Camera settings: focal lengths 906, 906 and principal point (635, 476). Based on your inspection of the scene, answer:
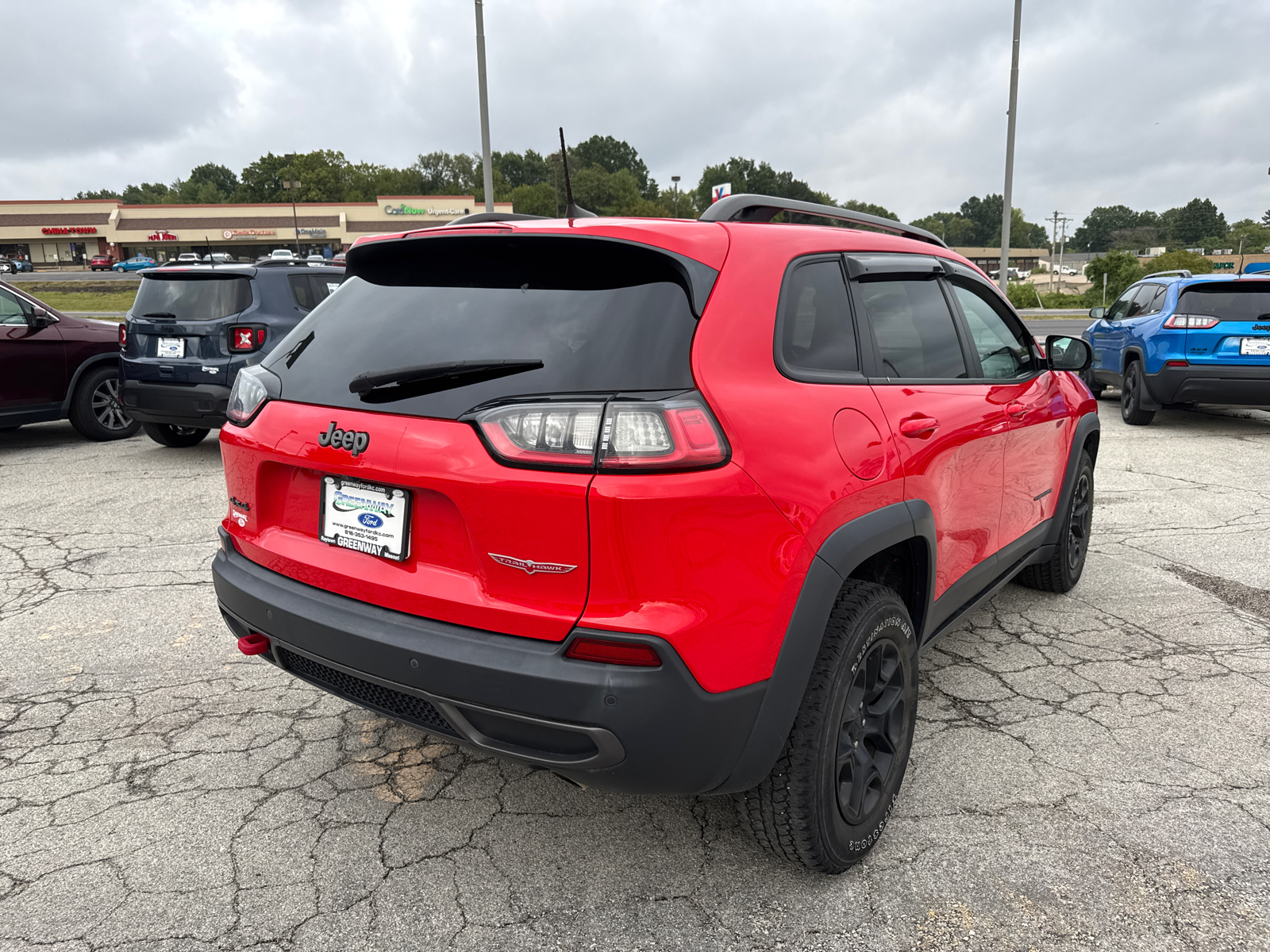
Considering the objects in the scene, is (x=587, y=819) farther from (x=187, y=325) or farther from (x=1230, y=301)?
(x=1230, y=301)

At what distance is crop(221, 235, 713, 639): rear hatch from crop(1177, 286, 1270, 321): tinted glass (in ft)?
29.3

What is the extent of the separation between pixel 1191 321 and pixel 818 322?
836 cm

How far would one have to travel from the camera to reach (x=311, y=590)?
2375 mm

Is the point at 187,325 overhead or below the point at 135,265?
below

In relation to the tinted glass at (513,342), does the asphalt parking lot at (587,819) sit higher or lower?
lower

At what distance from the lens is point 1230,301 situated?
8930 mm

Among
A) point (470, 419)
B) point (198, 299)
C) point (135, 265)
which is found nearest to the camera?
point (470, 419)

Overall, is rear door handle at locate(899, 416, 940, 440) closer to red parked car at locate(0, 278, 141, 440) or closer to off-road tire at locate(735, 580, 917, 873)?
off-road tire at locate(735, 580, 917, 873)

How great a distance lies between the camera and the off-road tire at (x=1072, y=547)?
14.5 feet

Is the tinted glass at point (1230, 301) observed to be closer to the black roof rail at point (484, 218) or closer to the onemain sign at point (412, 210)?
the black roof rail at point (484, 218)

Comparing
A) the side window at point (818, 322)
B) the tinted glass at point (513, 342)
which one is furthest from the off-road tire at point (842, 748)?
the tinted glass at point (513, 342)

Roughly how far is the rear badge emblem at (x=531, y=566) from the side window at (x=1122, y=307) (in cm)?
1094

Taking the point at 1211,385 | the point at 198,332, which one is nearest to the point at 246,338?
the point at 198,332

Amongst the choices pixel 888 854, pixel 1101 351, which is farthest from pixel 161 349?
pixel 1101 351
